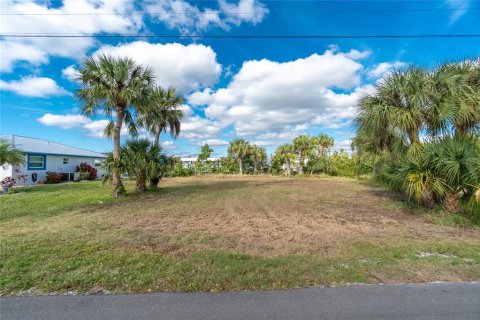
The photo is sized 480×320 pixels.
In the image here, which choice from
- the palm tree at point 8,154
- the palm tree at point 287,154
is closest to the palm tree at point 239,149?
the palm tree at point 287,154

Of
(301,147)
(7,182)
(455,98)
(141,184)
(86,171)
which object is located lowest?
(141,184)

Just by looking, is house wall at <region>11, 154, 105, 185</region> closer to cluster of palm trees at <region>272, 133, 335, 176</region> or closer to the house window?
the house window

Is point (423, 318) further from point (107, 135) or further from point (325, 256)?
point (107, 135)

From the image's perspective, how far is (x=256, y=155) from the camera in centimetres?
3850

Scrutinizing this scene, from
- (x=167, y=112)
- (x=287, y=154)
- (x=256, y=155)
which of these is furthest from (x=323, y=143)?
(x=167, y=112)

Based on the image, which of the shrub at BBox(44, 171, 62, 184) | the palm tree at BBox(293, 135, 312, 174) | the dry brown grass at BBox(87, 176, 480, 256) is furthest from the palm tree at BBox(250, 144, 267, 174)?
the dry brown grass at BBox(87, 176, 480, 256)

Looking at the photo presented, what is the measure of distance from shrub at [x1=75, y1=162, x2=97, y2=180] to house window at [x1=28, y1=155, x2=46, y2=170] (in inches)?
125

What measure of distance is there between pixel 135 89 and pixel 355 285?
417 inches

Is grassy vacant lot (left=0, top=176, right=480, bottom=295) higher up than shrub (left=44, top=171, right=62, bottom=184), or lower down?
lower down

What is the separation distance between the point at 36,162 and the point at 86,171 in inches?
167

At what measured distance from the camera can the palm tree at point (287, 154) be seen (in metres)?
35.5

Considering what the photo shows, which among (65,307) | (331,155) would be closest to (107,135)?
(65,307)

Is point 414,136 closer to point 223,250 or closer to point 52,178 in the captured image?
point 223,250

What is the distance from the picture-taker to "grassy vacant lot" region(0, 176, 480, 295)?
10.6ft
